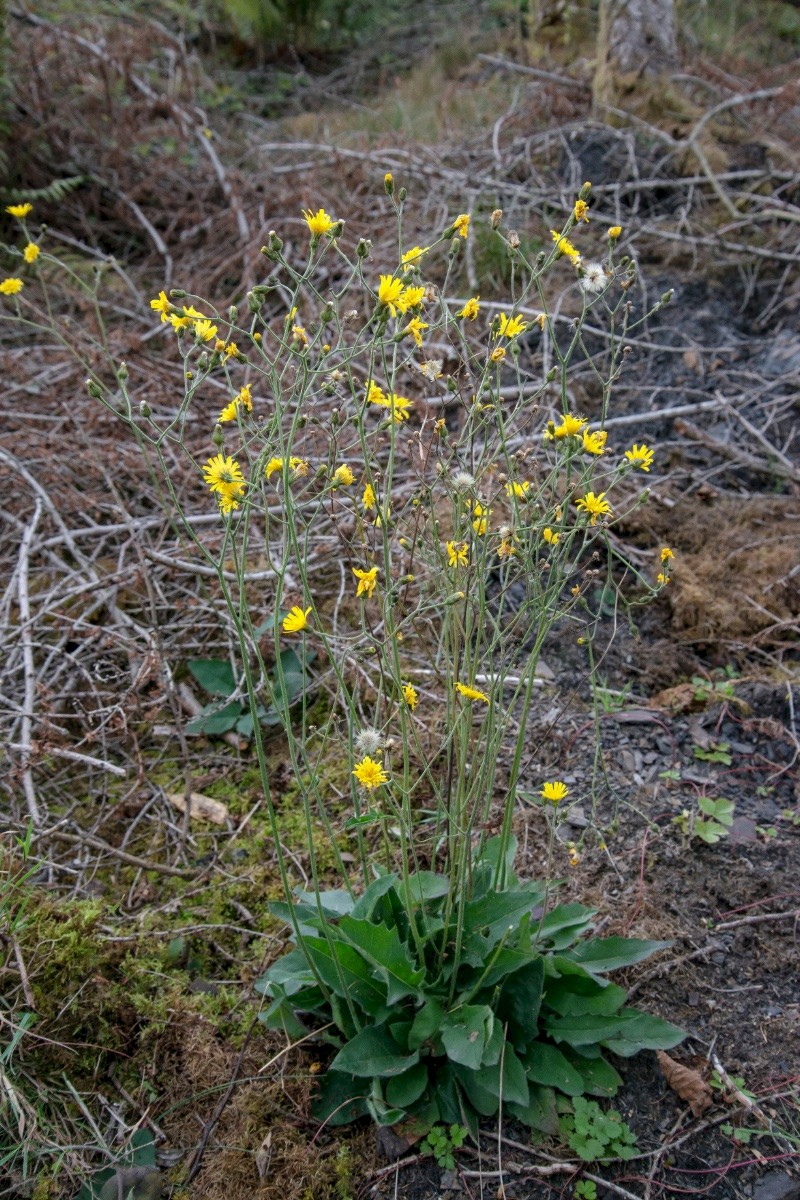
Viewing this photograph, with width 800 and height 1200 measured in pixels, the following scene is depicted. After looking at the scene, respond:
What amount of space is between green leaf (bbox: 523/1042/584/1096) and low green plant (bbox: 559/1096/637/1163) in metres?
0.04

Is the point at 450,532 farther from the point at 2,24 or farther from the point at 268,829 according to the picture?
the point at 2,24

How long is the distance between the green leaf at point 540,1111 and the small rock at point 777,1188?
1.14 feet

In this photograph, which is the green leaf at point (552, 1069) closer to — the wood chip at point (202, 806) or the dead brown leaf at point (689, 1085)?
the dead brown leaf at point (689, 1085)

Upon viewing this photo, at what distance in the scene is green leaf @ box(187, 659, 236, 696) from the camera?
2.55 m

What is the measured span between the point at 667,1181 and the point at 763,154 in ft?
15.3

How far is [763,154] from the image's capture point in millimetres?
4512

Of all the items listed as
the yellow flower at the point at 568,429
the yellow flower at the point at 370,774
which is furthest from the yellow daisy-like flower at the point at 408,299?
the yellow flower at the point at 370,774

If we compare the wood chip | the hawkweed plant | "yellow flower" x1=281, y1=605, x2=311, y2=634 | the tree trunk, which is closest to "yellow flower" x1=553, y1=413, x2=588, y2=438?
the hawkweed plant

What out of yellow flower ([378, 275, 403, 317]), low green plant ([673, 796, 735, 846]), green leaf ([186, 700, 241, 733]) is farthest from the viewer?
green leaf ([186, 700, 241, 733])

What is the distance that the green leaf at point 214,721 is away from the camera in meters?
2.49

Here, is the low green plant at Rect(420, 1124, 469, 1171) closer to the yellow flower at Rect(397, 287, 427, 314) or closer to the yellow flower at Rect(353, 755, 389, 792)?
the yellow flower at Rect(353, 755, 389, 792)

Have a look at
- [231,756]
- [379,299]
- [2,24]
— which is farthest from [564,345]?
[2,24]

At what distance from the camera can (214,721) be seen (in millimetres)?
2496

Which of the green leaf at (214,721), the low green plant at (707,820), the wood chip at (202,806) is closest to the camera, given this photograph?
the low green plant at (707,820)
